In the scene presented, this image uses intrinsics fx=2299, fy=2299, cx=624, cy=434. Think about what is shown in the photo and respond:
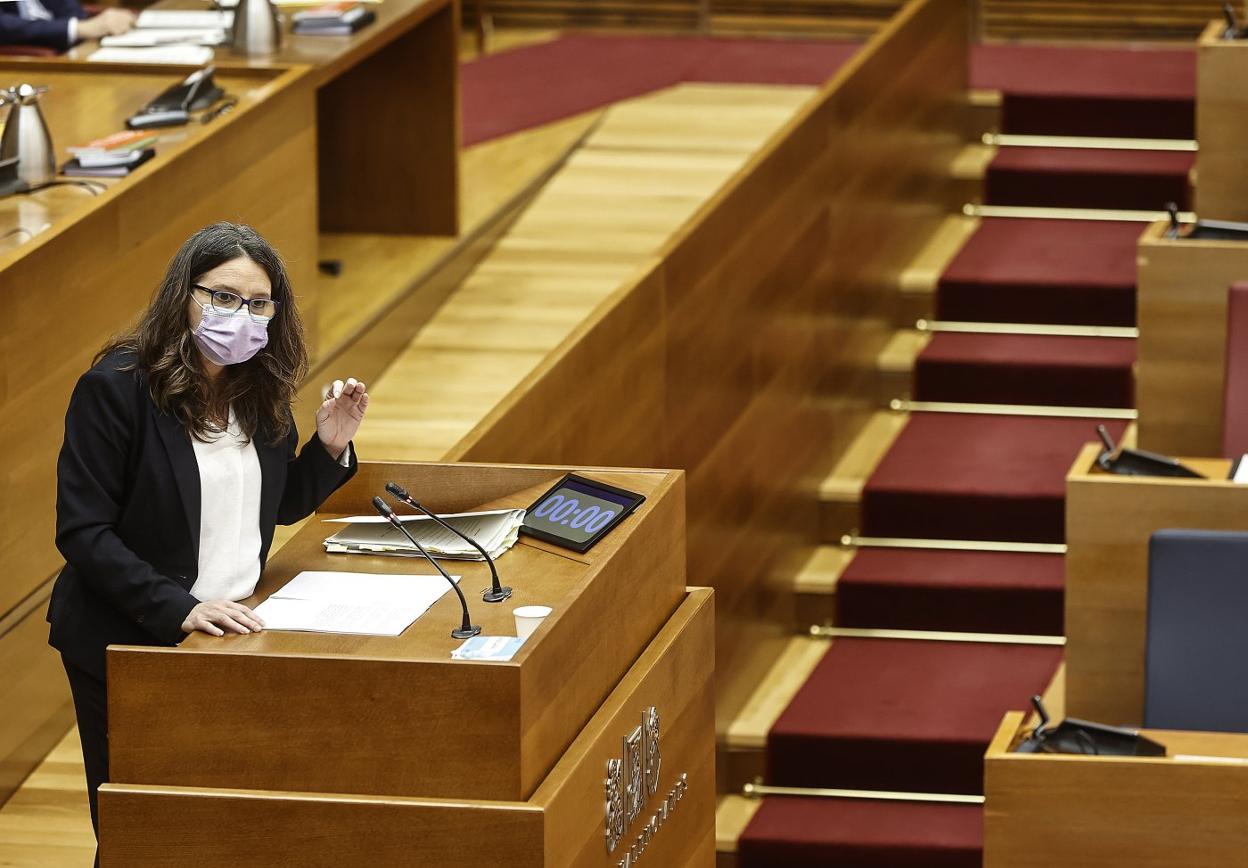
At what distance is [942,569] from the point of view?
379 cm

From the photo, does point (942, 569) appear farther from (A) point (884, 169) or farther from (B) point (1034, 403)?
(A) point (884, 169)

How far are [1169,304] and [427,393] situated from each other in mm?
1105

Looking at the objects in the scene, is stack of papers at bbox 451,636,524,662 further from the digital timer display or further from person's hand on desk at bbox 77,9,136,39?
person's hand on desk at bbox 77,9,136,39

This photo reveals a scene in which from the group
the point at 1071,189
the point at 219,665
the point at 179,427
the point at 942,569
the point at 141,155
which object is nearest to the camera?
the point at 219,665

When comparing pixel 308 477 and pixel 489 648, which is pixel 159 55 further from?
pixel 489 648

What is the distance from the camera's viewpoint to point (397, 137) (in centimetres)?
398

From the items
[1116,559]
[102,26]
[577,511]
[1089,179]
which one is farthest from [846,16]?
[577,511]

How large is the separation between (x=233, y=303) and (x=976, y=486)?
238cm

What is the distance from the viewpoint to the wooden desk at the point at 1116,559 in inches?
111

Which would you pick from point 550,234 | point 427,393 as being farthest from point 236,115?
point 550,234

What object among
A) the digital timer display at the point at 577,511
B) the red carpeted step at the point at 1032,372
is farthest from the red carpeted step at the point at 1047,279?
the digital timer display at the point at 577,511

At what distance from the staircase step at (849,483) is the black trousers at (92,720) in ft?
7.48

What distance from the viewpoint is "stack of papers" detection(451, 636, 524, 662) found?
156cm

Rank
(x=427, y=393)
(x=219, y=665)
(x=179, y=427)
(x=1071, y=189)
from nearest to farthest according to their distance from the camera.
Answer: (x=219, y=665), (x=179, y=427), (x=427, y=393), (x=1071, y=189)
